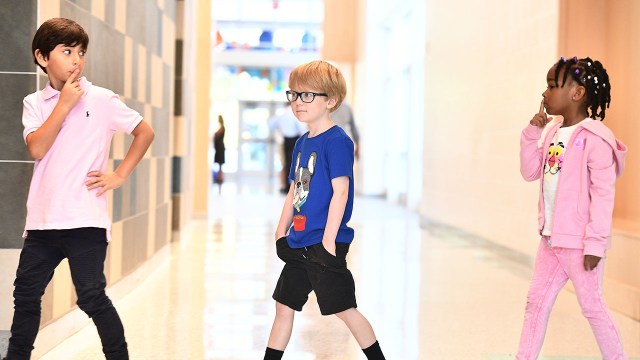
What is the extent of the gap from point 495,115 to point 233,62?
1616 centimetres

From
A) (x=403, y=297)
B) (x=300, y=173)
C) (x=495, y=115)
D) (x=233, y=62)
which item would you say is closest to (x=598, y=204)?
(x=300, y=173)

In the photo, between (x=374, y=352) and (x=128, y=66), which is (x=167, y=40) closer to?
(x=128, y=66)

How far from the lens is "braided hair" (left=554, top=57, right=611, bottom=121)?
256 centimetres

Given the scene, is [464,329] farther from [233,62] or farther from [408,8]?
[233,62]

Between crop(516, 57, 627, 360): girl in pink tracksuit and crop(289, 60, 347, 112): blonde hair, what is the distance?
0.58m

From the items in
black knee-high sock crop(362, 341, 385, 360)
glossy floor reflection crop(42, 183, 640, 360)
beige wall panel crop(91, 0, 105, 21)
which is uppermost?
beige wall panel crop(91, 0, 105, 21)

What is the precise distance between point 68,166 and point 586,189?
4.65 feet

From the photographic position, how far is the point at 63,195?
7.72ft

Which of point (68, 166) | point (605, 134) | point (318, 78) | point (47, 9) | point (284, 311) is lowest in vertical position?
point (284, 311)

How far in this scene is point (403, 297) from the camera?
15.2 feet

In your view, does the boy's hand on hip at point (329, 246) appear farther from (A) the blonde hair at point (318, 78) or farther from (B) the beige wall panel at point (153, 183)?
(B) the beige wall panel at point (153, 183)

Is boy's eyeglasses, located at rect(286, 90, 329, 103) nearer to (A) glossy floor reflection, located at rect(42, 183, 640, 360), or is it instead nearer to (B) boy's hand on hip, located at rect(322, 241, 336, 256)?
(B) boy's hand on hip, located at rect(322, 241, 336, 256)

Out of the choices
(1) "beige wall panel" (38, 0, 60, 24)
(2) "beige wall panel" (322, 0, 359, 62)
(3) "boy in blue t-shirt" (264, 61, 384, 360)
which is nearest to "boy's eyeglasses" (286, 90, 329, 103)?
→ (3) "boy in blue t-shirt" (264, 61, 384, 360)

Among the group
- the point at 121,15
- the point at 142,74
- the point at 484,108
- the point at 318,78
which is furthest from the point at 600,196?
the point at 484,108
